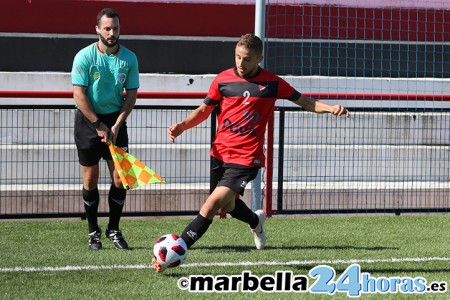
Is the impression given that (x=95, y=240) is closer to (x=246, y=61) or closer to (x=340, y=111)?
(x=246, y=61)

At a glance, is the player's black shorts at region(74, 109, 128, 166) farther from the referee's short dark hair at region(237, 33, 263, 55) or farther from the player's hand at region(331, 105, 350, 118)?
the player's hand at region(331, 105, 350, 118)

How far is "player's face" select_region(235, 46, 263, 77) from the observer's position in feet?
23.5

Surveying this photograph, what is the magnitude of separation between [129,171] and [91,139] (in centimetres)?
43

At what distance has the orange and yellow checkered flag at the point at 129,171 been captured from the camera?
7.98 meters

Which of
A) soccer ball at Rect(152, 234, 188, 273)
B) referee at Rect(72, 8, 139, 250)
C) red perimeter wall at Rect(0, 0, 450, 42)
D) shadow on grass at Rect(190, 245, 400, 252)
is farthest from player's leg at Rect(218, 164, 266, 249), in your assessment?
red perimeter wall at Rect(0, 0, 450, 42)

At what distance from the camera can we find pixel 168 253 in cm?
677

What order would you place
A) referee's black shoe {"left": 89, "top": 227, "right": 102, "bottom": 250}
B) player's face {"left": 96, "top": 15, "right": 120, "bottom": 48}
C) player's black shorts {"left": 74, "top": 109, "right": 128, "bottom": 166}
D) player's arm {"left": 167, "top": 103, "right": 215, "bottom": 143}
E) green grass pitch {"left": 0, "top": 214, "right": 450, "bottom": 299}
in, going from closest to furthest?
green grass pitch {"left": 0, "top": 214, "right": 450, "bottom": 299}
player's arm {"left": 167, "top": 103, "right": 215, "bottom": 143}
player's face {"left": 96, "top": 15, "right": 120, "bottom": 48}
player's black shorts {"left": 74, "top": 109, "right": 128, "bottom": 166}
referee's black shoe {"left": 89, "top": 227, "right": 102, "bottom": 250}

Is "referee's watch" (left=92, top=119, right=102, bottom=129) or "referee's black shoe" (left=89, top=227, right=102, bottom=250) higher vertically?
"referee's watch" (left=92, top=119, right=102, bottom=129)

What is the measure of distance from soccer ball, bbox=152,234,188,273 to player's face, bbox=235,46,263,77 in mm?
1412

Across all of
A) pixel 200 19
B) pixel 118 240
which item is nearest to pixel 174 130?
pixel 118 240

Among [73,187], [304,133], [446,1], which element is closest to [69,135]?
[73,187]

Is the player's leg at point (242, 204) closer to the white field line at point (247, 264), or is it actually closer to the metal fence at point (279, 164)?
the white field line at point (247, 264)

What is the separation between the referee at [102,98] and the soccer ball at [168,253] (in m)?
1.47

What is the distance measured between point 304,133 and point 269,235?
3.39 meters
